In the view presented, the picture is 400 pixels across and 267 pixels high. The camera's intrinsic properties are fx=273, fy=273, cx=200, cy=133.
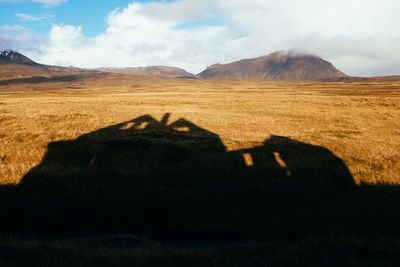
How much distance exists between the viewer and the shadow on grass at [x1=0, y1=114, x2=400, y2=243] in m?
9.03

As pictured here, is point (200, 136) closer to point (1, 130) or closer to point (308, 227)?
point (308, 227)

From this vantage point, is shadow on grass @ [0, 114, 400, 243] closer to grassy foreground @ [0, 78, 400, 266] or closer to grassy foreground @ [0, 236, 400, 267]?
grassy foreground @ [0, 78, 400, 266]

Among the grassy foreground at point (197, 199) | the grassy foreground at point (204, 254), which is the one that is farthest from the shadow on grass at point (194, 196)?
the grassy foreground at point (204, 254)

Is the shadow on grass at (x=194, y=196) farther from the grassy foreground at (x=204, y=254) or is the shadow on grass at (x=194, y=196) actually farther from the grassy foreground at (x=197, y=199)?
the grassy foreground at (x=204, y=254)

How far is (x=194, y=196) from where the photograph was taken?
1092 centimetres

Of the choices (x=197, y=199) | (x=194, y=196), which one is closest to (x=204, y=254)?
(x=197, y=199)

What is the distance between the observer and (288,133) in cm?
2223

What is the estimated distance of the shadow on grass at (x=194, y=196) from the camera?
903cm

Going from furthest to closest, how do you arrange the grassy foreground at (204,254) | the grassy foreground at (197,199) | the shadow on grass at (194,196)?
the shadow on grass at (194,196)
the grassy foreground at (197,199)
the grassy foreground at (204,254)

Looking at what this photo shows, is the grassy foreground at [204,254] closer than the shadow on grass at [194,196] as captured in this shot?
Yes

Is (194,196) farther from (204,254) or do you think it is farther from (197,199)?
(204,254)

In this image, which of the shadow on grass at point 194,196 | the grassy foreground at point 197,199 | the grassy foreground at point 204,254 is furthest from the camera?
the shadow on grass at point 194,196

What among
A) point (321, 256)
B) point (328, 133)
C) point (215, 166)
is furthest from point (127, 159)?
point (328, 133)

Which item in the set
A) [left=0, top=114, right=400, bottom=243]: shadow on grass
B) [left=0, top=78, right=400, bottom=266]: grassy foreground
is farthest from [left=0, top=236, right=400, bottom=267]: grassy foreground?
[left=0, top=114, right=400, bottom=243]: shadow on grass
